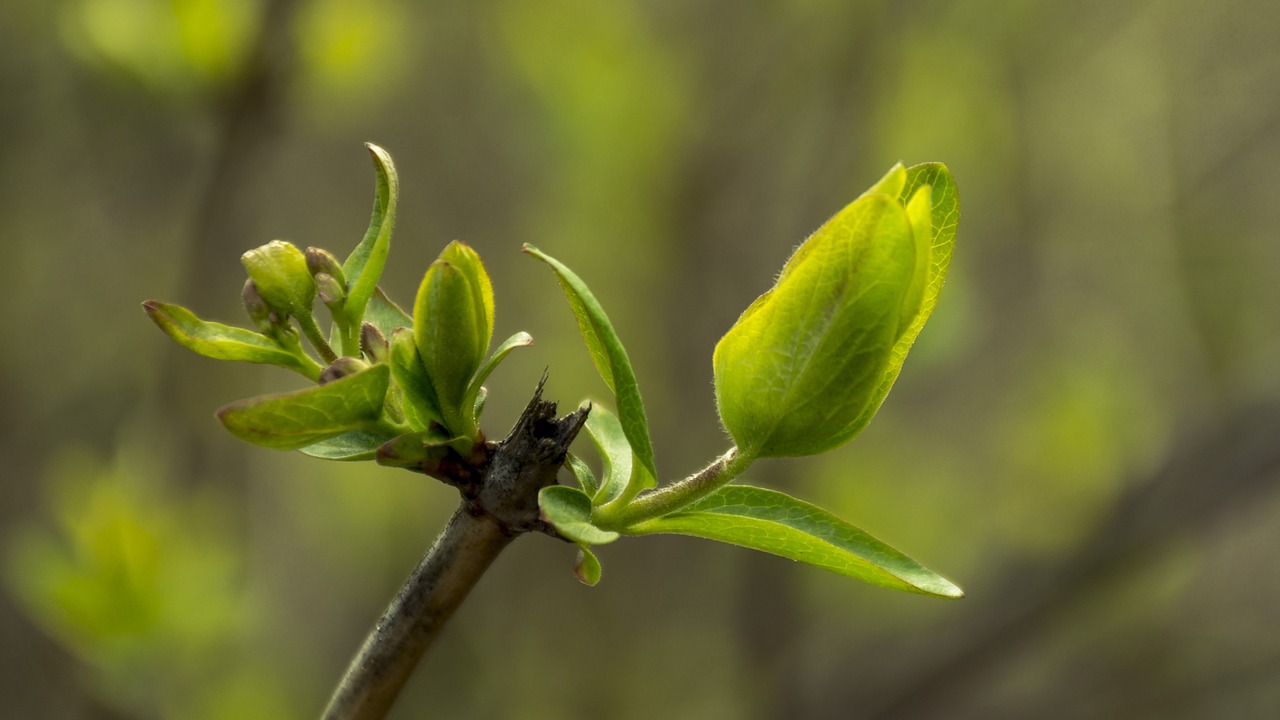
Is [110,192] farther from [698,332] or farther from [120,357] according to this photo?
[698,332]

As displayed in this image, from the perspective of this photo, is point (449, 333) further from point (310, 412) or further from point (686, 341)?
point (686, 341)

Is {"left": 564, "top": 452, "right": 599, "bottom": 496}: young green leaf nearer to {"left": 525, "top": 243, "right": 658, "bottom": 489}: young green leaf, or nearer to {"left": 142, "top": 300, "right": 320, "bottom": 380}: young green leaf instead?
{"left": 525, "top": 243, "right": 658, "bottom": 489}: young green leaf

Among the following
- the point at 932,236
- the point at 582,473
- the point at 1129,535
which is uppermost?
the point at 1129,535

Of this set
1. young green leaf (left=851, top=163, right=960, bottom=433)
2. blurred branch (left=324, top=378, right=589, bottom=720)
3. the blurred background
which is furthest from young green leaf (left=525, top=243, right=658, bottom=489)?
the blurred background

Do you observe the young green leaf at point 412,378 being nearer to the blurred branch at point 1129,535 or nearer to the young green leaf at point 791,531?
the young green leaf at point 791,531

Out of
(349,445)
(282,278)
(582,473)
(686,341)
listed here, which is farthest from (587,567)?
(686,341)

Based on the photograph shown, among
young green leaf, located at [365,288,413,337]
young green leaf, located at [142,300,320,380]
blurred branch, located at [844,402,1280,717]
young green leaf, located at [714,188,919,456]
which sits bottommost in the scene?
young green leaf, located at [142,300,320,380]

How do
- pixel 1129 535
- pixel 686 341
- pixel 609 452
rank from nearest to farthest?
pixel 609 452
pixel 1129 535
pixel 686 341
